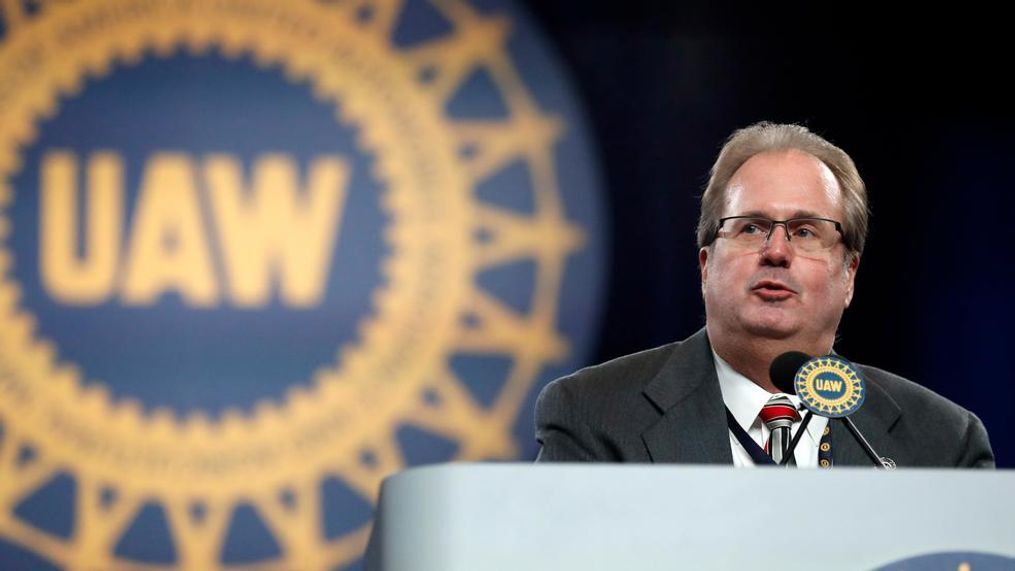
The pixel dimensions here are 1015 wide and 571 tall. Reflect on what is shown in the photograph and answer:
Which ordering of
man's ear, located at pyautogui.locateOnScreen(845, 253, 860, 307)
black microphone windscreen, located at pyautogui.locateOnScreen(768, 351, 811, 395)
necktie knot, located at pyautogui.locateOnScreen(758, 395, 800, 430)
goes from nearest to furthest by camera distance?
1. black microphone windscreen, located at pyautogui.locateOnScreen(768, 351, 811, 395)
2. necktie knot, located at pyautogui.locateOnScreen(758, 395, 800, 430)
3. man's ear, located at pyautogui.locateOnScreen(845, 253, 860, 307)

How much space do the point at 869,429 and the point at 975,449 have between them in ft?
0.62

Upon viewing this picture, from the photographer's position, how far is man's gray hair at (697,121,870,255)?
7.19 feet

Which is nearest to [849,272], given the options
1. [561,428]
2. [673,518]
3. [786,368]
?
[561,428]

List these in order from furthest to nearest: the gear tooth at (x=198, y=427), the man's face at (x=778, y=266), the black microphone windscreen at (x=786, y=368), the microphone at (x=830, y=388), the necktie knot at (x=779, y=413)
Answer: the gear tooth at (x=198, y=427) < the man's face at (x=778, y=266) < the necktie knot at (x=779, y=413) < the black microphone windscreen at (x=786, y=368) < the microphone at (x=830, y=388)

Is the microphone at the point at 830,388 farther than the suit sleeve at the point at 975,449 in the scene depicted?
No

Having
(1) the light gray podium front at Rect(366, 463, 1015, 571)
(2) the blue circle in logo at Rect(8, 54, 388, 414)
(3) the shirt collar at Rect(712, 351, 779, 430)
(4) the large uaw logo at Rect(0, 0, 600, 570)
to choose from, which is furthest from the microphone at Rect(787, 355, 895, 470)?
(2) the blue circle in logo at Rect(8, 54, 388, 414)

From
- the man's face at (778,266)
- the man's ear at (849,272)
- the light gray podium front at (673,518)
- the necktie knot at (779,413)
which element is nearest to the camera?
the light gray podium front at (673,518)

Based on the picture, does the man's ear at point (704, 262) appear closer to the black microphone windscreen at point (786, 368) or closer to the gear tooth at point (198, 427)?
the black microphone windscreen at point (786, 368)

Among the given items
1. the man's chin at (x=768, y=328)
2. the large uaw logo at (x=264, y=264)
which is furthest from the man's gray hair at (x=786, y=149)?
the large uaw logo at (x=264, y=264)

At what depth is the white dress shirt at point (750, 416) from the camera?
195 centimetres

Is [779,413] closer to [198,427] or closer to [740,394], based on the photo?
[740,394]

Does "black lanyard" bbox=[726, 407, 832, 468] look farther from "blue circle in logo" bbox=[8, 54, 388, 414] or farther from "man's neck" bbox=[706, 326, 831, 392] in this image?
"blue circle in logo" bbox=[8, 54, 388, 414]

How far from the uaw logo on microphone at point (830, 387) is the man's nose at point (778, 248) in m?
0.56

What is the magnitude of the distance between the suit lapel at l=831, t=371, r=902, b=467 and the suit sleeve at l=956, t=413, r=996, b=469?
0.11 m
